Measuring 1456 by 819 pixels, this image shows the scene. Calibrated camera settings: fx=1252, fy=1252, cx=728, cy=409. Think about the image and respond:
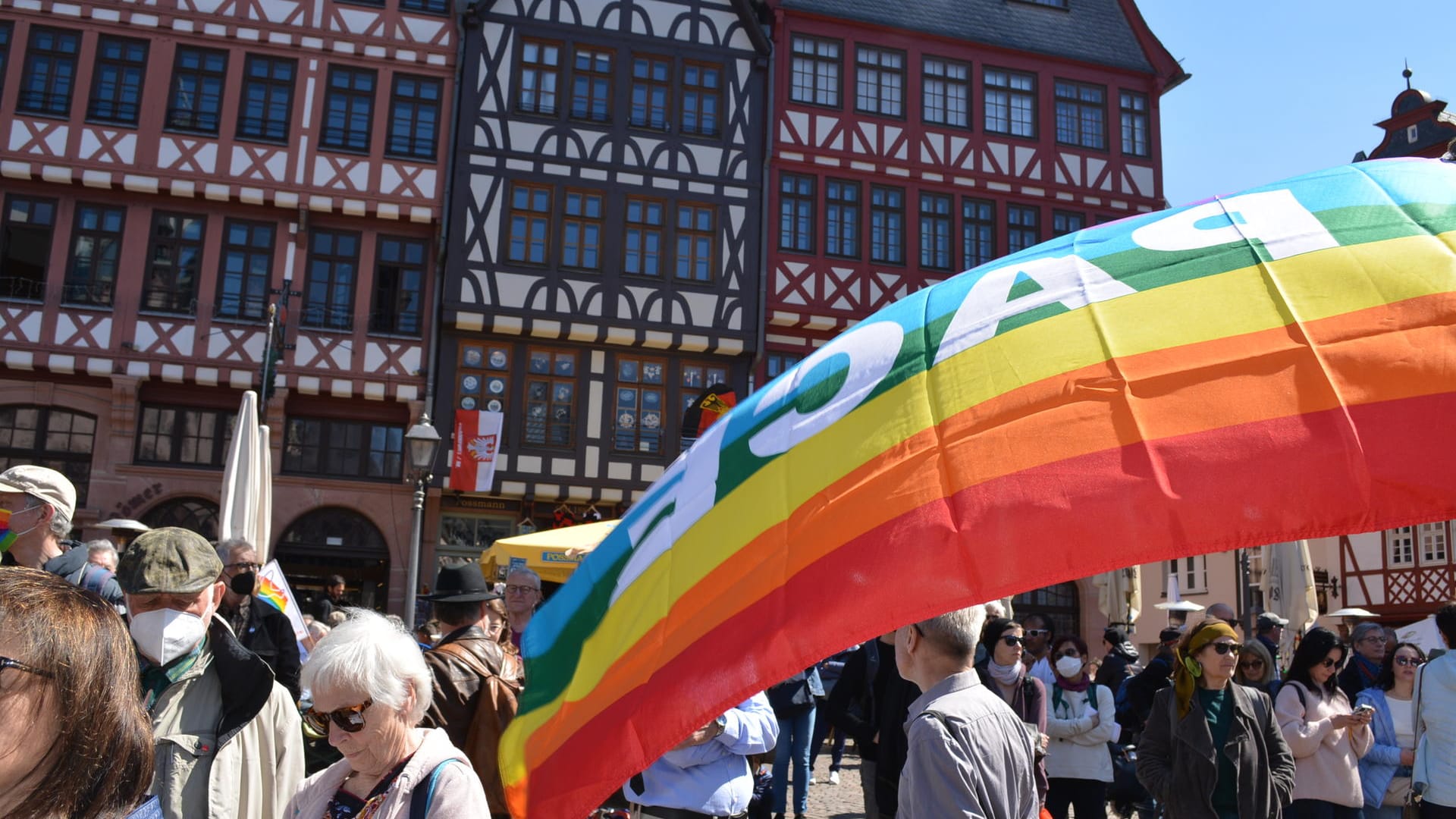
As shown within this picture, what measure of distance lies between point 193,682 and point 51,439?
19.6m

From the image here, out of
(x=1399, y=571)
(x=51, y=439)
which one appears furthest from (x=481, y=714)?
(x=1399, y=571)

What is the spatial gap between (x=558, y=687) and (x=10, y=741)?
1.86m

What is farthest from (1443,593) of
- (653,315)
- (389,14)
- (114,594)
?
(114,594)

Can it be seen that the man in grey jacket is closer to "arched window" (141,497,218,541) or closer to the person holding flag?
the person holding flag

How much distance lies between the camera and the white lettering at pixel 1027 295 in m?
2.50

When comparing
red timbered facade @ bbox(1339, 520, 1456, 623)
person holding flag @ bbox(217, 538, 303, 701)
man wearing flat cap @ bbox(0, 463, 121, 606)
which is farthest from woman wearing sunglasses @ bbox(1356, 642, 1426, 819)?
red timbered facade @ bbox(1339, 520, 1456, 623)

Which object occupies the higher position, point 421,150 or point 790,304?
point 421,150

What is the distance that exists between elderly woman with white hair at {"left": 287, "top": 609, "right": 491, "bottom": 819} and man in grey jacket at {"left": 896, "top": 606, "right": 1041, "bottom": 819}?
3.46 ft

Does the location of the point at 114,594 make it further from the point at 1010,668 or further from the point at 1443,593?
the point at 1443,593

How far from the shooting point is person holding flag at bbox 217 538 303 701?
499 cm

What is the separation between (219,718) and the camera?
359 centimetres

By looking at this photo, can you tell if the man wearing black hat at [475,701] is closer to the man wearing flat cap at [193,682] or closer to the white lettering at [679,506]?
the man wearing flat cap at [193,682]

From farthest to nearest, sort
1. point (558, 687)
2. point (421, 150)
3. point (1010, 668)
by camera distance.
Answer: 1. point (421, 150)
2. point (1010, 668)
3. point (558, 687)

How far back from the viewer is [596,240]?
22.7 metres
